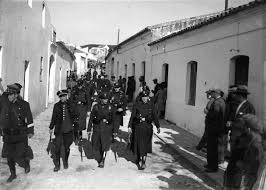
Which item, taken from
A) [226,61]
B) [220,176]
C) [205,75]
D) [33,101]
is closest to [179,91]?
[205,75]

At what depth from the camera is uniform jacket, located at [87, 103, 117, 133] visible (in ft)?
27.1

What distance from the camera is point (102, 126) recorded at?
27.0ft

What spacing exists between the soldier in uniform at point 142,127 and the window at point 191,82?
4.64 meters

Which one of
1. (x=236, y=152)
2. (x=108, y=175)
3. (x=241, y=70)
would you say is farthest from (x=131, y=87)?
(x=236, y=152)

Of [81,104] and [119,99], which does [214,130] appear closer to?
[119,99]

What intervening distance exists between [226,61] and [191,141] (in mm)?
2658

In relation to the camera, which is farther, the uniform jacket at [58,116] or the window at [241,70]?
the window at [241,70]

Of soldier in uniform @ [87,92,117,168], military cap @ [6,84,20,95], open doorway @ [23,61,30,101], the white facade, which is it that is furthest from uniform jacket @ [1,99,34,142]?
the white facade

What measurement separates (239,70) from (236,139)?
3.91 metres

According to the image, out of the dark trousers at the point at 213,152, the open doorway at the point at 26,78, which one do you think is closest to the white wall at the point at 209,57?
the dark trousers at the point at 213,152

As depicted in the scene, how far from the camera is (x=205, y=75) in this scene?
11.3 m

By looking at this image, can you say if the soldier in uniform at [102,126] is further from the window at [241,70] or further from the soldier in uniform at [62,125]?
the window at [241,70]

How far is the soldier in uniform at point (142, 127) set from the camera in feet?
26.6

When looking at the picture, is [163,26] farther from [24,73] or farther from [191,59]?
[24,73]
